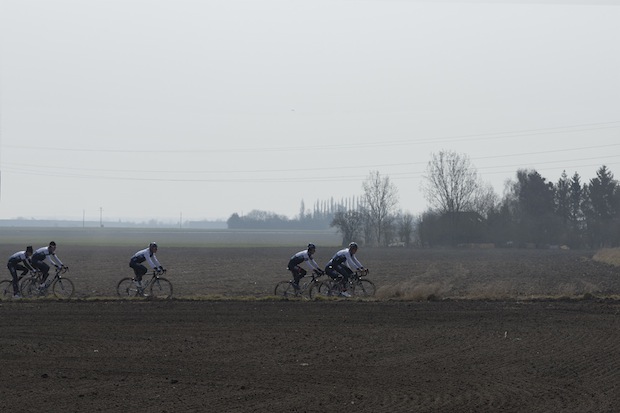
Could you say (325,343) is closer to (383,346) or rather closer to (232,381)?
(383,346)

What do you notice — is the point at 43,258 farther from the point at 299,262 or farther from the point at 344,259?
the point at 344,259

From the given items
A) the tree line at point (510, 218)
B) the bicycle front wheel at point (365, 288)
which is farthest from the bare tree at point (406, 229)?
the bicycle front wheel at point (365, 288)

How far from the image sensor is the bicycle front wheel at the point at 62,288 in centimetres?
2591

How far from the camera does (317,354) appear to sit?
1479cm

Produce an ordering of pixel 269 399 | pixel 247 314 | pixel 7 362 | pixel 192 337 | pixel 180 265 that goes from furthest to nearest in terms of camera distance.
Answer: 1. pixel 180 265
2. pixel 247 314
3. pixel 192 337
4. pixel 7 362
5. pixel 269 399

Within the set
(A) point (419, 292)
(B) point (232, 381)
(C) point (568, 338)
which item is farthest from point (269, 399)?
(A) point (419, 292)

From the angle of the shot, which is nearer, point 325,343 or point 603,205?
point 325,343

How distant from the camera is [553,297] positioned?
965 inches

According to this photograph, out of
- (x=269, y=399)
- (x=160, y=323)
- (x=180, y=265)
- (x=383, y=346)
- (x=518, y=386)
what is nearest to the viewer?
(x=269, y=399)

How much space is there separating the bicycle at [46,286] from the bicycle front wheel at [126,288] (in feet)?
4.54

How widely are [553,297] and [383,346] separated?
1038 centimetres

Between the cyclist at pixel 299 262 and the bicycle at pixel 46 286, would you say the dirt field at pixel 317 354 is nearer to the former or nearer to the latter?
the cyclist at pixel 299 262

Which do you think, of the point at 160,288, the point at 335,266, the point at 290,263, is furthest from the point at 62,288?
the point at 335,266

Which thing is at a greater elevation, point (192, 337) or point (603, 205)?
point (603, 205)
